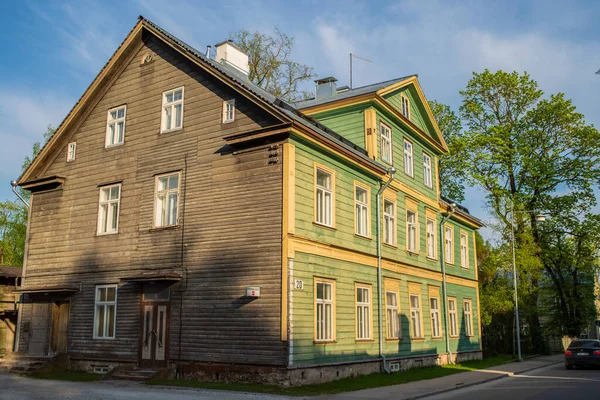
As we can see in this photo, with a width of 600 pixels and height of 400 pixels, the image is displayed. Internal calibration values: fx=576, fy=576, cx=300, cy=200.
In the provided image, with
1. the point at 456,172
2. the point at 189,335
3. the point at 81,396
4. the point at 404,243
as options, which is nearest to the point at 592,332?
the point at 456,172

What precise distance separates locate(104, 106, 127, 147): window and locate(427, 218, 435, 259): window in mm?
14987

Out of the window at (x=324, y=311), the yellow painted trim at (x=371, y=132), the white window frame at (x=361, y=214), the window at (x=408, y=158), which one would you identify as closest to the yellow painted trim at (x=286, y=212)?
the window at (x=324, y=311)

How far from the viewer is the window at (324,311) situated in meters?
17.9

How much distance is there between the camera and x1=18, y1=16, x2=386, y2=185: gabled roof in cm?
1817

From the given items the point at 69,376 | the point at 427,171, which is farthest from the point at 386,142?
the point at 69,376

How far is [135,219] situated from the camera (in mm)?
20734

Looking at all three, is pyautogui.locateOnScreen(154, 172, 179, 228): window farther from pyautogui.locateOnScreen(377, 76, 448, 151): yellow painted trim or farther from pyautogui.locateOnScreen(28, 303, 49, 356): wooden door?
pyautogui.locateOnScreen(377, 76, 448, 151): yellow painted trim

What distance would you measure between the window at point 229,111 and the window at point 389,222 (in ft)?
25.2

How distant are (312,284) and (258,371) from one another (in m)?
3.05

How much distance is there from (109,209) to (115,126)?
11.1 feet

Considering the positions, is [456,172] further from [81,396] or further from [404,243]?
[81,396]

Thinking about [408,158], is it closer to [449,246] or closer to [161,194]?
[449,246]

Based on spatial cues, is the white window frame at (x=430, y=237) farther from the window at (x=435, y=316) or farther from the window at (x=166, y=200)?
the window at (x=166, y=200)

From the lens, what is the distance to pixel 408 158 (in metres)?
26.8
